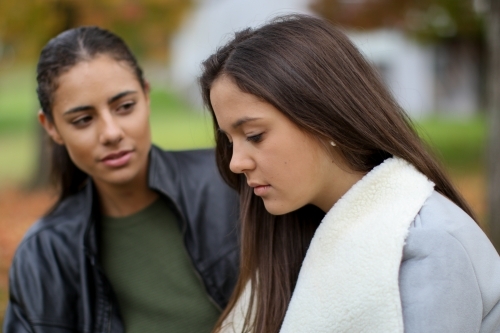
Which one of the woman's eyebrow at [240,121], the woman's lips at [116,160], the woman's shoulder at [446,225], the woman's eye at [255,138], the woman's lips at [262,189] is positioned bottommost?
the woman's shoulder at [446,225]

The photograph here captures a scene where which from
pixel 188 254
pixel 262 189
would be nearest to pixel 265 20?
pixel 262 189

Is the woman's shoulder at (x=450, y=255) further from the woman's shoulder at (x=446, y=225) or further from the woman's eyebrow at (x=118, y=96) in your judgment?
the woman's eyebrow at (x=118, y=96)

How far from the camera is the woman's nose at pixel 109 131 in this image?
2450 mm

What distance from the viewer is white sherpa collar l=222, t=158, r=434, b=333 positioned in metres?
1.65

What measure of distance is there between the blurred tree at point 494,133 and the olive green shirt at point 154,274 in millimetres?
3190

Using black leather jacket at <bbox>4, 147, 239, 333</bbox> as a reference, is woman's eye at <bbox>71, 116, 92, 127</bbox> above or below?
above

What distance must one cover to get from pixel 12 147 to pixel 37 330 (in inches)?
627

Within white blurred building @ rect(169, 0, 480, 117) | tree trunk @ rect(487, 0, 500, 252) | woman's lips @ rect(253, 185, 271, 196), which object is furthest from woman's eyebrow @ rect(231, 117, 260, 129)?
white blurred building @ rect(169, 0, 480, 117)

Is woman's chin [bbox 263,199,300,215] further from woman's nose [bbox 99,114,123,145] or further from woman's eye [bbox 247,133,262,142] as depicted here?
woman's nose [bbox 99,114,123,145]

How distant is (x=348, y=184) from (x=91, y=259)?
46.8 inches

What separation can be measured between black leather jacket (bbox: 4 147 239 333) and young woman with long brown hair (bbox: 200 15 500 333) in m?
0.72

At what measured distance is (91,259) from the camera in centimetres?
258

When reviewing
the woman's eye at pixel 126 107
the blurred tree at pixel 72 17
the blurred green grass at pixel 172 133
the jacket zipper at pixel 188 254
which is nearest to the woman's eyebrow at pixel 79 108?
the woman's eye at pixel 126 107

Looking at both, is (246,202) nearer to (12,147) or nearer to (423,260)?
(423,260)
